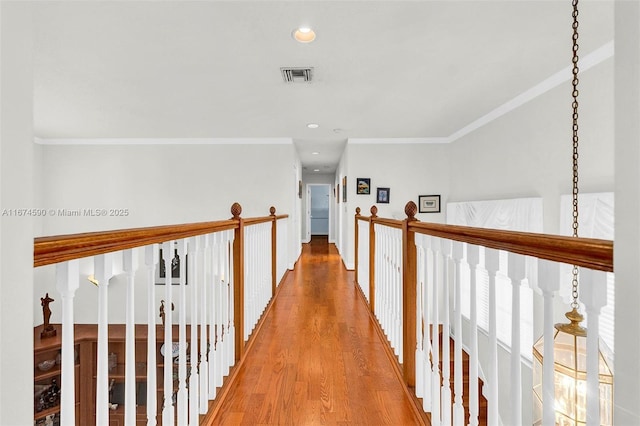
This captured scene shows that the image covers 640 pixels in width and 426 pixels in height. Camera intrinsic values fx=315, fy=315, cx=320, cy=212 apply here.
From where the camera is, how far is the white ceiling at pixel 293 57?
199cm

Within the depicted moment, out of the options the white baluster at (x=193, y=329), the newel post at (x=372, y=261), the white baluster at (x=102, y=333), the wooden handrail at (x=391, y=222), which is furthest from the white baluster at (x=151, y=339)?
the newel post at (x=372, y=261)

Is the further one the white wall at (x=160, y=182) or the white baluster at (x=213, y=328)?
the white wall at (x=160, y=182)

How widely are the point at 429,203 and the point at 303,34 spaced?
393 cm

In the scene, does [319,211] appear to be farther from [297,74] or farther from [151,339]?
[151,339]

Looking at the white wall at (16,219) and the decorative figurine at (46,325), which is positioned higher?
the white wall at (16,219)

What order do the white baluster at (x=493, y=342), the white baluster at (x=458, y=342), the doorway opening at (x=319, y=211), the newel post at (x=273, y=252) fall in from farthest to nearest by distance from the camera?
1. the doorway opening at (x=319, y=211)
2. the newel post at (x=273, y=252)
3. the white baluster at (x=458, y=342)
4. the white baluster at (x=493, y=342)

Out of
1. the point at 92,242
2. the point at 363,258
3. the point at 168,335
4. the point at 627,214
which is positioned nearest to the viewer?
the point at 627,214

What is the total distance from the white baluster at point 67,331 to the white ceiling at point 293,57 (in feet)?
6.18

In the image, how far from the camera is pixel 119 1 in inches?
74.1

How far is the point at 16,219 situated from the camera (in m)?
0.49

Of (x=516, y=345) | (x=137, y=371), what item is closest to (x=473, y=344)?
(x=516, y=345)

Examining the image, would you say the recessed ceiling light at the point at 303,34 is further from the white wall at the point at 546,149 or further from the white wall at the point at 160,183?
the white wall at the point at 160,183

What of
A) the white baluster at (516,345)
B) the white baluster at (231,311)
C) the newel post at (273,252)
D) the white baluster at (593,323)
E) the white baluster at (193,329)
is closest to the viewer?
the white baluster at (593,323)

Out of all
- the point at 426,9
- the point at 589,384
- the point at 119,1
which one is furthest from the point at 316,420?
the point at 119,1
